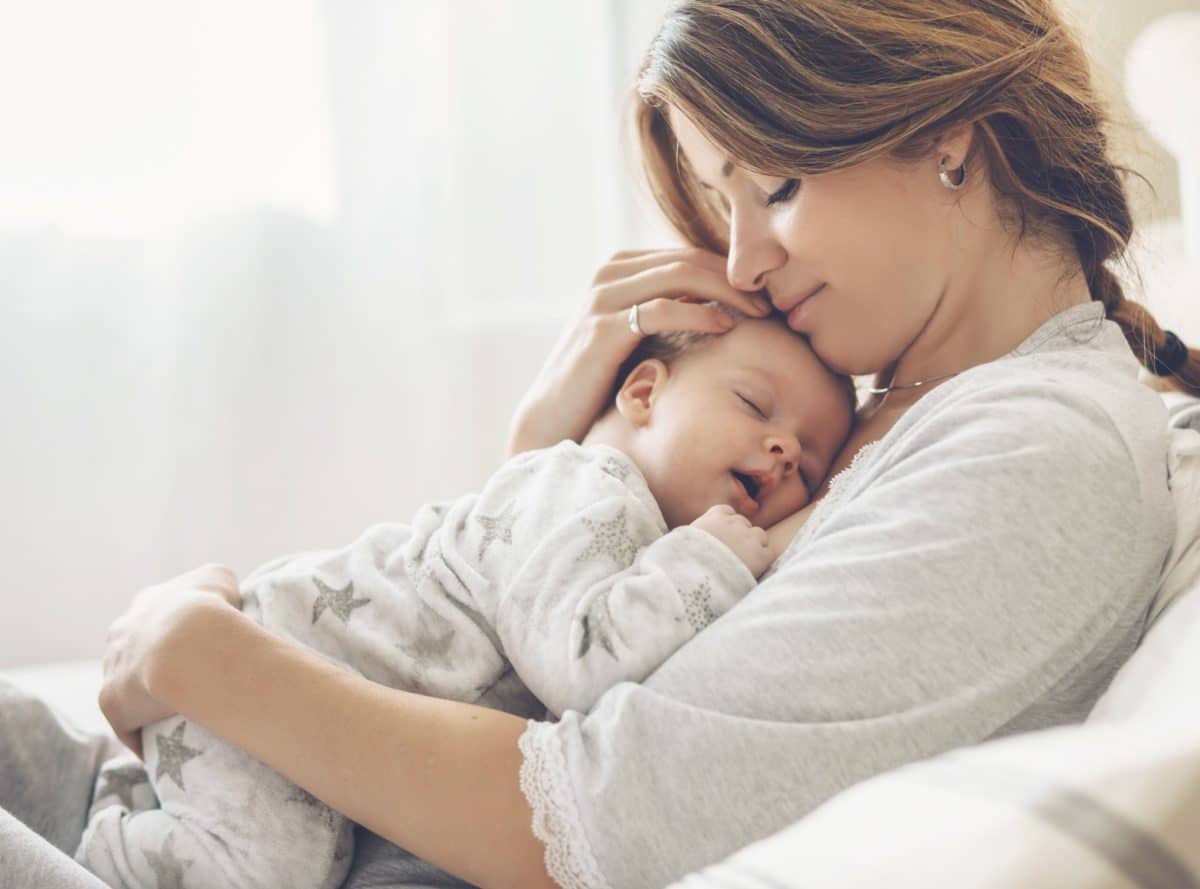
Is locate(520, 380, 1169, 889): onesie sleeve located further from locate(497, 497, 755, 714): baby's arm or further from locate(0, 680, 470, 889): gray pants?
locate(0, 680, 470, 889): gray pants

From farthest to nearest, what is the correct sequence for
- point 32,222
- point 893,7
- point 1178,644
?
1. point 32,222
2. point 893,7
3. point 1178,644

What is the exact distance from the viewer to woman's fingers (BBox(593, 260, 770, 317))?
4.18ft

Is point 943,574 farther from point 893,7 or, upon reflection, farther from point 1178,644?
point 893,7

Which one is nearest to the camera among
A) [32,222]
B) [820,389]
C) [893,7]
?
[893,7]

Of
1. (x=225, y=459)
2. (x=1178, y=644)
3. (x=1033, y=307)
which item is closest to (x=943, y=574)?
(x=1178, y=644)

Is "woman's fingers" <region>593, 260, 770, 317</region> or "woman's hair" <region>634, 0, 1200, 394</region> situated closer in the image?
"woman's hair" <region>634, 0, 1200, 394</region>

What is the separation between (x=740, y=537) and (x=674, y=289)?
41cm

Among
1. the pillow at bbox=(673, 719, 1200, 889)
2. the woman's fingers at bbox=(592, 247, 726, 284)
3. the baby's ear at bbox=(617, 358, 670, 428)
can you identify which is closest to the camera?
the pillow at bbox=(673, 719, 1200, 889)

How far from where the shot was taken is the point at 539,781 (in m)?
0.85

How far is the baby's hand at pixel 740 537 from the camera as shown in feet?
3.38

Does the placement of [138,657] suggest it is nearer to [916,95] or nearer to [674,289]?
[674,289]

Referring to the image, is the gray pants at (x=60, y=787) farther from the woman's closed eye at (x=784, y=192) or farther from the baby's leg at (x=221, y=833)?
the woman's closed eye at (x=784, y=192)

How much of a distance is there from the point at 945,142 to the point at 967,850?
819 mm

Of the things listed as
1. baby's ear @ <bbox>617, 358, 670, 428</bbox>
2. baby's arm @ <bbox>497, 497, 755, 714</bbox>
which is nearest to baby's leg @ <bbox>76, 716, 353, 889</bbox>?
baby's arm @ <bbox>497, 497, 755, 714</bbox>
